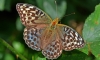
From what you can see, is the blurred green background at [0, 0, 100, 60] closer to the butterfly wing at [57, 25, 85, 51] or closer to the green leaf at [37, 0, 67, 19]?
the green leaf at [37, 0, 67, 19]

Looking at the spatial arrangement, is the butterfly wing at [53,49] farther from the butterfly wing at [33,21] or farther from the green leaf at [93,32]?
the green leaf at [93,32]

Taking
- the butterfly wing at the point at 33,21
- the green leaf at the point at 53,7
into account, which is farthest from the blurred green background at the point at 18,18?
the butterfly wing at the point at 33,21

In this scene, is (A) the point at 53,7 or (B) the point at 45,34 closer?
(B) the point at 45,34

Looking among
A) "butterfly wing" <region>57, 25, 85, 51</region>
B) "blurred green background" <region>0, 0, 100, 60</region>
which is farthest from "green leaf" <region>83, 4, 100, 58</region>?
"blurred green background" <region>0, 0, 100, 60</region>

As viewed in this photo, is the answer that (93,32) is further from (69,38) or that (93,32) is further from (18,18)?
(18,18)

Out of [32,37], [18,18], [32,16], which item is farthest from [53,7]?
[32,37]

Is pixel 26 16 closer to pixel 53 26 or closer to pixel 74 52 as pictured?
pixel 53 26

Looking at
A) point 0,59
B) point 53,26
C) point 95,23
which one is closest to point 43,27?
point 53,26
